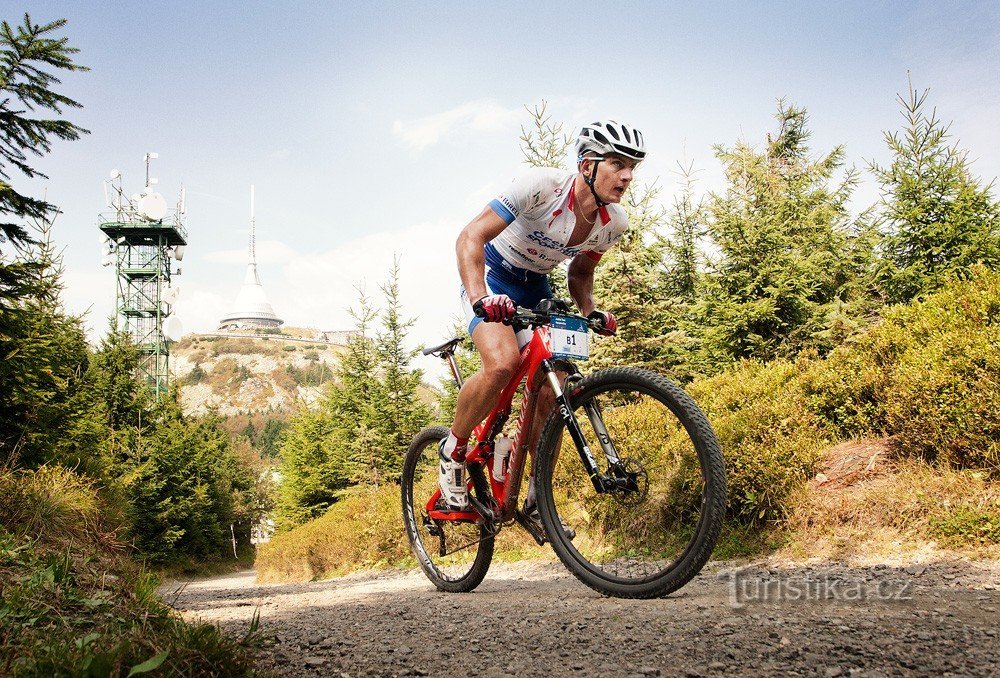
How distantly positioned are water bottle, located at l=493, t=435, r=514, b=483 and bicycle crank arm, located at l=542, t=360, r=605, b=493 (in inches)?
30.7

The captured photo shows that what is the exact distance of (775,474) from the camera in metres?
5.76

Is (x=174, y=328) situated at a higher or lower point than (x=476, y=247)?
higher

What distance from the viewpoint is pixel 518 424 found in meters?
3.93

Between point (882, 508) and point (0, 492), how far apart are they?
24.6 ft

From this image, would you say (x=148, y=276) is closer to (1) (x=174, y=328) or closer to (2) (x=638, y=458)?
(1) (x=174, y=328)

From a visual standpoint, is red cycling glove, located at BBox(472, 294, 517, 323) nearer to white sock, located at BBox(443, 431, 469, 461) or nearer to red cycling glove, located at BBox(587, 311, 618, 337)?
red cycling glove, located at BBox(587, 311, 618, 337)

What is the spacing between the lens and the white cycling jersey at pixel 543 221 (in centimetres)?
374

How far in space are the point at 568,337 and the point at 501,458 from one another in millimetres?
1015

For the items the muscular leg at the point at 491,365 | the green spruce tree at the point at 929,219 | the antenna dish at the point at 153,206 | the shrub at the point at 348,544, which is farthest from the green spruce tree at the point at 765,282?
the antenna dish at the point at 153,206

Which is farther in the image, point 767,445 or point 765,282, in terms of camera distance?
point 765,282

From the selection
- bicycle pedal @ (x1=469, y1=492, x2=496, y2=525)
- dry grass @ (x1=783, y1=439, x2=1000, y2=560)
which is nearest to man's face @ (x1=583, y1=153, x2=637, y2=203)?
bicycle pedal @ (x1=469, y1=492, x2=496, y2=525)

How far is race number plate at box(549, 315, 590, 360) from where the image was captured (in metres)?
3.61

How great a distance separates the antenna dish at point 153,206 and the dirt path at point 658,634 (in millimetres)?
34766

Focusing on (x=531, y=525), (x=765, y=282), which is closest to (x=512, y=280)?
(x=531, y=525)
